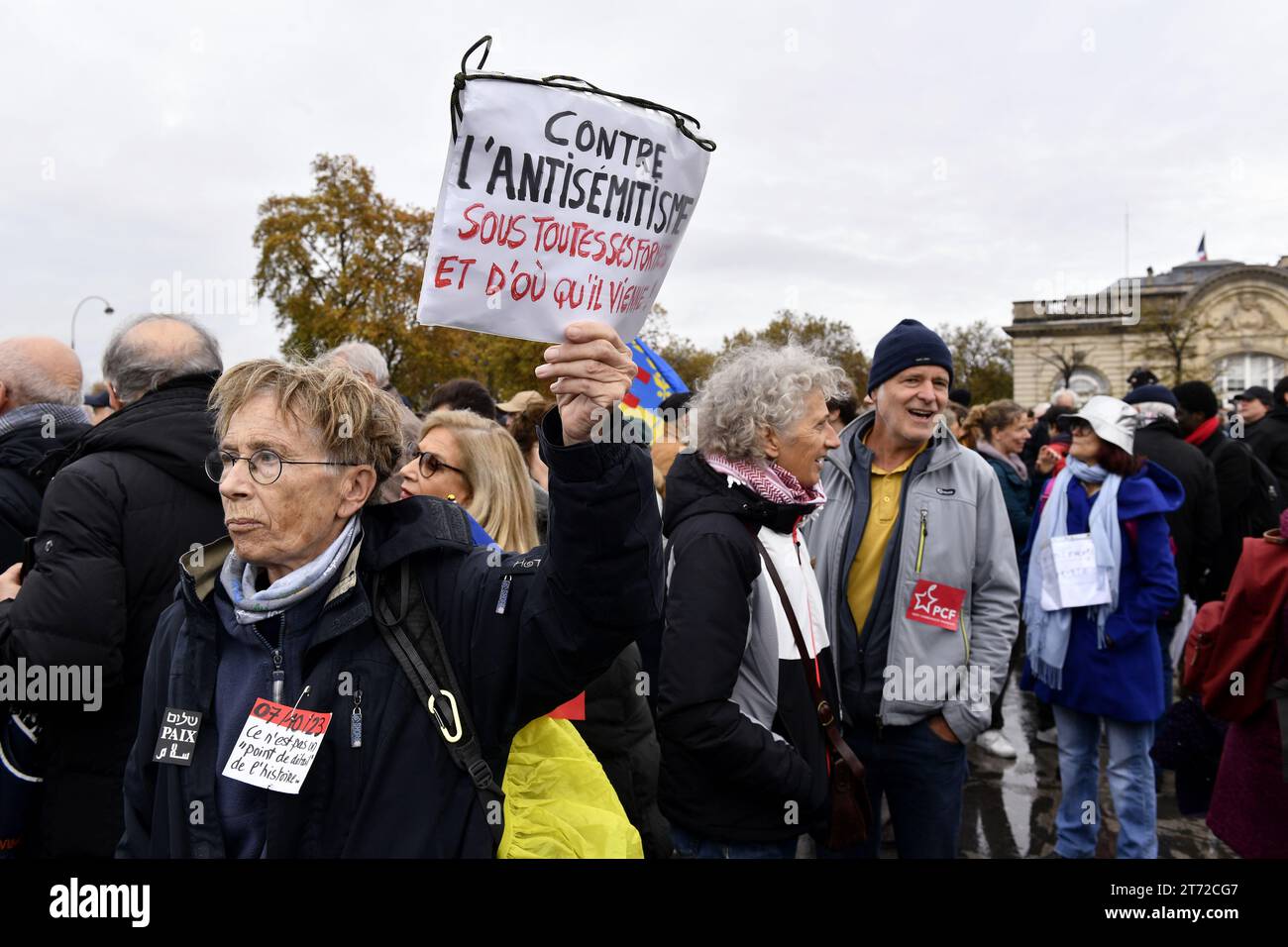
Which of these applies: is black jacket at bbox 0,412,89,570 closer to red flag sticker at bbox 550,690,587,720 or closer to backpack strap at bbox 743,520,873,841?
red flag sticker at bbox 550,690,587,720

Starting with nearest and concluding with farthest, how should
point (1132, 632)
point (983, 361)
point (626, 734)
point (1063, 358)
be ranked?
point (626, 734), point (1132, 632), point (1063, 358), point (983, 361)

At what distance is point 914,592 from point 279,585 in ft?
7.31

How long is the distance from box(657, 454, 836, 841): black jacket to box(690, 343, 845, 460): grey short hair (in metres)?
0.12

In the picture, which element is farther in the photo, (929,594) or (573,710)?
(929,594)

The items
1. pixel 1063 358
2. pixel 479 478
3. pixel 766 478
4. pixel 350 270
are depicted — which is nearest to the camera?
pixel 766 478

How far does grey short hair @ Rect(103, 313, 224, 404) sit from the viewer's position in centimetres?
298

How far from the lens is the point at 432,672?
1.88m

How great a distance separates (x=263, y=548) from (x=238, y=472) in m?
0.18

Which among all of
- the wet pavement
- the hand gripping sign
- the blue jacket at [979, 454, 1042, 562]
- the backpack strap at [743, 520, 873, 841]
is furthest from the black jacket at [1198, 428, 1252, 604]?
the hand gripping sign

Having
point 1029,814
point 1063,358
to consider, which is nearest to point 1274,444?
point 1029,814

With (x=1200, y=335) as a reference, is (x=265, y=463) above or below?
Answer: below

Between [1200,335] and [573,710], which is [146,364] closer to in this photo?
[573,710]

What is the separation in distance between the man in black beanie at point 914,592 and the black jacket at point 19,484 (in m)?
2.72
